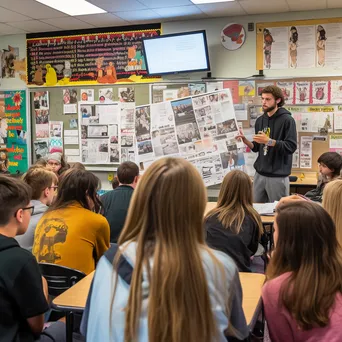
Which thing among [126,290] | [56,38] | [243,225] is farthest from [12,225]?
[56,38]

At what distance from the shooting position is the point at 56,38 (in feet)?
19.9

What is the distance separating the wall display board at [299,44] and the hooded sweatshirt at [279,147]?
3.02 ft

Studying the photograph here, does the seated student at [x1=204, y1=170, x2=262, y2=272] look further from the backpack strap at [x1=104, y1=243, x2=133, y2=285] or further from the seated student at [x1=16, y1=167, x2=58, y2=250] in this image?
the backpack strap at [x1=104, y1=243, x2=133, y2=285]

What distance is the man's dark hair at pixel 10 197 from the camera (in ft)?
5.68

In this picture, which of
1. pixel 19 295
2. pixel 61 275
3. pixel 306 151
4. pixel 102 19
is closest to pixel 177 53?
pixel 102 19

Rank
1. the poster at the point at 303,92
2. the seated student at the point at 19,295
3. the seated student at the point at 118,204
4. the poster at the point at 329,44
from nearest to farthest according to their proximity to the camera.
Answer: the seated student at the point at 19,295, the seated student at the point at 118,204, the poster at the point at 329,44, the poster at the point at 303,92

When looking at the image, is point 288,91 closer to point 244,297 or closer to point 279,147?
point 279,147

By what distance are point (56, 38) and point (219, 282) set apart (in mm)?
5640

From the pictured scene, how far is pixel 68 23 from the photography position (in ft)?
18.4

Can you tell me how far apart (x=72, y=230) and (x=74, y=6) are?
137 inches

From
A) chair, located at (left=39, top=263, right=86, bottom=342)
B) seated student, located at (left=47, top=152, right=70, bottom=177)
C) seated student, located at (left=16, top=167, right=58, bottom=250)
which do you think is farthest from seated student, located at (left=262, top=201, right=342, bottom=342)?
seated student, located at (left=47, top=152, right=70, bottom=177)

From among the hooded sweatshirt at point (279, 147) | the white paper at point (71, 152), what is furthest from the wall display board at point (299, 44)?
the white paper at point (71, 152)

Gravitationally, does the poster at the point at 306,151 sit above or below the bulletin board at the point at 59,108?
below

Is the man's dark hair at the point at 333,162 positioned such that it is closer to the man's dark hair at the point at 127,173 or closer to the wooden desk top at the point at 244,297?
the man's dark hair at the point at 127,173
